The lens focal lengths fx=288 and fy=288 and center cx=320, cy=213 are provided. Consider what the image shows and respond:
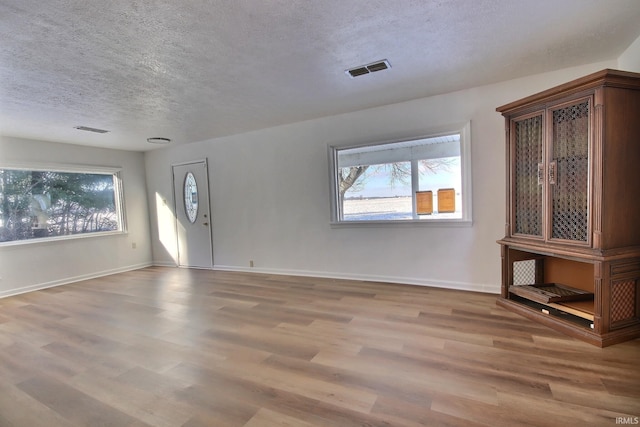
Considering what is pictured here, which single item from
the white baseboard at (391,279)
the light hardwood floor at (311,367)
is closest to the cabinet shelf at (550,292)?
the light hardwood floor at (311,367)

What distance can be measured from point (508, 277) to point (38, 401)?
4052mm

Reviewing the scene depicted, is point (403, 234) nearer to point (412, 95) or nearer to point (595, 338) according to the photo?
point (412, 95)

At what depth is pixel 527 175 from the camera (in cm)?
285

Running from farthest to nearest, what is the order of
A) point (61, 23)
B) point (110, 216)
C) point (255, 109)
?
point (110, 216)
point (255, 109)
point (61, 23)

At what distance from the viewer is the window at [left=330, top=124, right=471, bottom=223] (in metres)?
3.68

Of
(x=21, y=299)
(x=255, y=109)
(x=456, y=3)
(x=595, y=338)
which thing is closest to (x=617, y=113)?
(x=456, y=3)

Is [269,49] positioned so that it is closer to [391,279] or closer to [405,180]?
[405,180]

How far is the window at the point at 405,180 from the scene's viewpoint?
3.68 meters

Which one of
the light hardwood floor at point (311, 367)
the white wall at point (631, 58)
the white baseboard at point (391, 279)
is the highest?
the white wall at point (631, 58)

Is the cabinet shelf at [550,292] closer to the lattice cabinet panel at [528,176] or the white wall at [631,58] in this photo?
the lattice cabinet panel at [528,176]

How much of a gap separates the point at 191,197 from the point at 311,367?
4.72 metres

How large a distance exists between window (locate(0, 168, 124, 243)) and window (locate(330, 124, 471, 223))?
4.68 metres

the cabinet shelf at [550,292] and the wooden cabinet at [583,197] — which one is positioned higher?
the wooden cabinet at [583,197]

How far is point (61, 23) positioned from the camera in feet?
6.21
